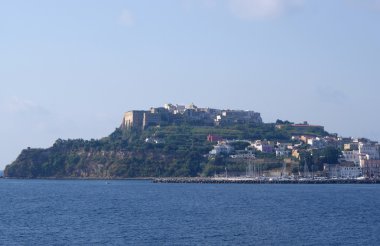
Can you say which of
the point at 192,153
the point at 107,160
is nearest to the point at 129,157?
the point at 107,160

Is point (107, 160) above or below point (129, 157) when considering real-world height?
below

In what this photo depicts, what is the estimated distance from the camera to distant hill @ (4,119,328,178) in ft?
440

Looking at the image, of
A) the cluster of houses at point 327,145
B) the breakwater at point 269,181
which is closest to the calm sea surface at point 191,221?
the breakwater at point 269,181

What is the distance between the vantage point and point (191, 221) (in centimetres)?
4956

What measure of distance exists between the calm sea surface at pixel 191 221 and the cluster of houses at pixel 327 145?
5662cm

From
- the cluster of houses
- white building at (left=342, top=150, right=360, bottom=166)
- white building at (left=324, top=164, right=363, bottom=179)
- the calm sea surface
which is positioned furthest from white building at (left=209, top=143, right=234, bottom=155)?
the calm sea surface

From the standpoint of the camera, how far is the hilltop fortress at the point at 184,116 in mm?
161125

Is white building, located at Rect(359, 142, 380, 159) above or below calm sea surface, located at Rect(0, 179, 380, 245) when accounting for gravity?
above

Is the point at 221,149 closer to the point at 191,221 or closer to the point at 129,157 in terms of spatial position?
the point at 129,157

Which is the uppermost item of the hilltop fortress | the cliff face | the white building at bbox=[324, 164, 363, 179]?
the hilltop fortress

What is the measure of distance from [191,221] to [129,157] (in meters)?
88.4

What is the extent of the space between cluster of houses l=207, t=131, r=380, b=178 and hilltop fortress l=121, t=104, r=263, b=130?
48.6 feet

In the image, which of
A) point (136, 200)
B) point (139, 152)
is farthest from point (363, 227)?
point (139, 152)

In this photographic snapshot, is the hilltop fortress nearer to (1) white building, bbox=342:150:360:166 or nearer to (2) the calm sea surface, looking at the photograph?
(1) white building, bbox=342:150:360:166
